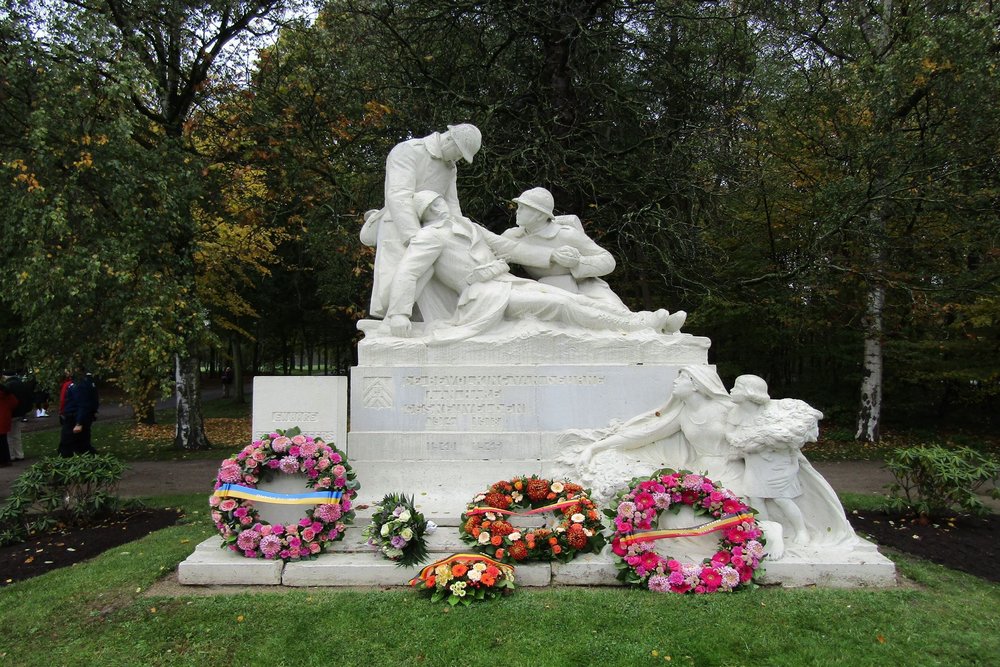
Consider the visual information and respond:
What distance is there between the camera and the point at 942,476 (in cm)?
599

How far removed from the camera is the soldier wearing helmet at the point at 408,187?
20.0ft

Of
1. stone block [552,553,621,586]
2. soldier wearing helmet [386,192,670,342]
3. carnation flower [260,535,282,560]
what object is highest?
soldier wearing helmet [386,192,670,342]

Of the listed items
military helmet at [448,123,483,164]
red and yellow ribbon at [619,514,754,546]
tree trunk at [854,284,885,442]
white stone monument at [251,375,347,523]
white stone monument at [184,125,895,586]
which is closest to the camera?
red and yellow ribbon at [619,514,754,546]

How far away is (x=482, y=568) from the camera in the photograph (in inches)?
158

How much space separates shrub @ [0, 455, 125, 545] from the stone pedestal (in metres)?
2.80

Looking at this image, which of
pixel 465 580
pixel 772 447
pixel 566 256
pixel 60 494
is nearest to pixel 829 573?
pixel 772 447

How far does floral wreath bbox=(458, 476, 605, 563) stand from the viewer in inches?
169

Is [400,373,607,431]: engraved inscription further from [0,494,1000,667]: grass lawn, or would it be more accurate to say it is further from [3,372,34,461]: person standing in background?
[3,372,34,461]: person standing in background

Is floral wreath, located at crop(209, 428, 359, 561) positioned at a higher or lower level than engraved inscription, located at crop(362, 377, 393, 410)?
lower

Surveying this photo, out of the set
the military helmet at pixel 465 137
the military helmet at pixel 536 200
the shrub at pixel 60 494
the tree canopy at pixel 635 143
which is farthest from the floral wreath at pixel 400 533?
the tree canopy at pixel 635 143

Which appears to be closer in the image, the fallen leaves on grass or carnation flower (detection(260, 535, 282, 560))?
carnation flower (detection(260, 535, 282, 560))

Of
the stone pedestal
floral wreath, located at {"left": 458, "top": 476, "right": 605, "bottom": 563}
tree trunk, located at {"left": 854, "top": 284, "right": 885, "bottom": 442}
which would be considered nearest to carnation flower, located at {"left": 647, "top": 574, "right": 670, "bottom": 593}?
floral wreath, located at {"left": 458, "top": 476, "right": 605, "bottom": 563}

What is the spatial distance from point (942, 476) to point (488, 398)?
13.2 feet

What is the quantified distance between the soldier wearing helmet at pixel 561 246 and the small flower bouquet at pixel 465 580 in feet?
9.79
